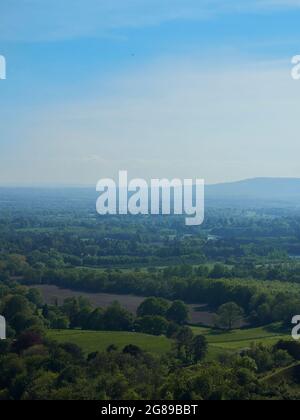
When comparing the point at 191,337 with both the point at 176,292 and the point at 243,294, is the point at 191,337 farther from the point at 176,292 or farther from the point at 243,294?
the point at 176,292

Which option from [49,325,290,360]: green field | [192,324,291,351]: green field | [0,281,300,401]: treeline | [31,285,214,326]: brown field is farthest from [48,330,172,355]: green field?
[31,285,214,326]: brown field

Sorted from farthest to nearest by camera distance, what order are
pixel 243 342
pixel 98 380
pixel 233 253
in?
pixel 233 253, pixel 243 342, pixel 98 380

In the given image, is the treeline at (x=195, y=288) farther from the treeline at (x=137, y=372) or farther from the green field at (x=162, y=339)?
the treeline at (x=137, y=372)

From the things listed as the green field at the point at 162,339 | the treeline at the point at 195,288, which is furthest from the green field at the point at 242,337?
the treeline at the point at 195,288

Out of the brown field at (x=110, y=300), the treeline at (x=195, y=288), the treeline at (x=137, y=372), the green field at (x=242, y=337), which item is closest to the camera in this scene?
the treeline at (x=137, y=372)

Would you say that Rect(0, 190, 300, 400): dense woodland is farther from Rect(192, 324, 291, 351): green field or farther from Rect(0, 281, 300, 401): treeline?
Rect(192, 324, 291, 351): green field

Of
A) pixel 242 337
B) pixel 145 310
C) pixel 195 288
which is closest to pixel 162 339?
pixel 242 337
